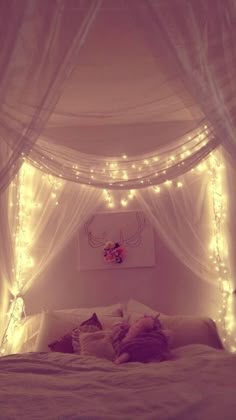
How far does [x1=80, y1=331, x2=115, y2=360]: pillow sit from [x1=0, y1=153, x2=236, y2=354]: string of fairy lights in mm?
769

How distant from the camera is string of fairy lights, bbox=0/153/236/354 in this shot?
378 cm

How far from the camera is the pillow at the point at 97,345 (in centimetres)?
314

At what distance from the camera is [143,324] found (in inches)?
127

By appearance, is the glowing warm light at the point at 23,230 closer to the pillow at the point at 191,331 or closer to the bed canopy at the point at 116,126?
the bed canopy at the point at 116,126

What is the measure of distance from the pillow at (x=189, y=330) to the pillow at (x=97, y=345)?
433mm

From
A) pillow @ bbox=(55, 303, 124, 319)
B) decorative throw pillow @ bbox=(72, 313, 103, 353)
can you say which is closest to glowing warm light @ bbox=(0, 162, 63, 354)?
pillow @ bbox=(55, 303, 124, 319)

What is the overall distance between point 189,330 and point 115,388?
1411mm

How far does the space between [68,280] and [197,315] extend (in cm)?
118

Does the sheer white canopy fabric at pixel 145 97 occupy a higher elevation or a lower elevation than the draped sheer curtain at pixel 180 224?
higher

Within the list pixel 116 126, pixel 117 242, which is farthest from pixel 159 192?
pixel 116 126

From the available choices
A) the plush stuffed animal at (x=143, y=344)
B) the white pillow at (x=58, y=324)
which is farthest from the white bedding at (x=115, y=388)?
the white pillow at (x=58, y=324)

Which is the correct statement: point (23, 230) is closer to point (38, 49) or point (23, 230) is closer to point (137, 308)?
point (137, 308)

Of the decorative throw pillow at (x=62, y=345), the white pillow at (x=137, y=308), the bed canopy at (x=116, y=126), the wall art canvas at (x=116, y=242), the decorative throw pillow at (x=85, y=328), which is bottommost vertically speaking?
the decorative throw pillow at (x=62, y=345)

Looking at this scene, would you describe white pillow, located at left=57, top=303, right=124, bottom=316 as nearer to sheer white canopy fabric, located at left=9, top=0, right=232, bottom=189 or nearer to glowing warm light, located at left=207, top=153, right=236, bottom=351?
glowing warm light, located at left=207, top=153, right=236, bottom=351
